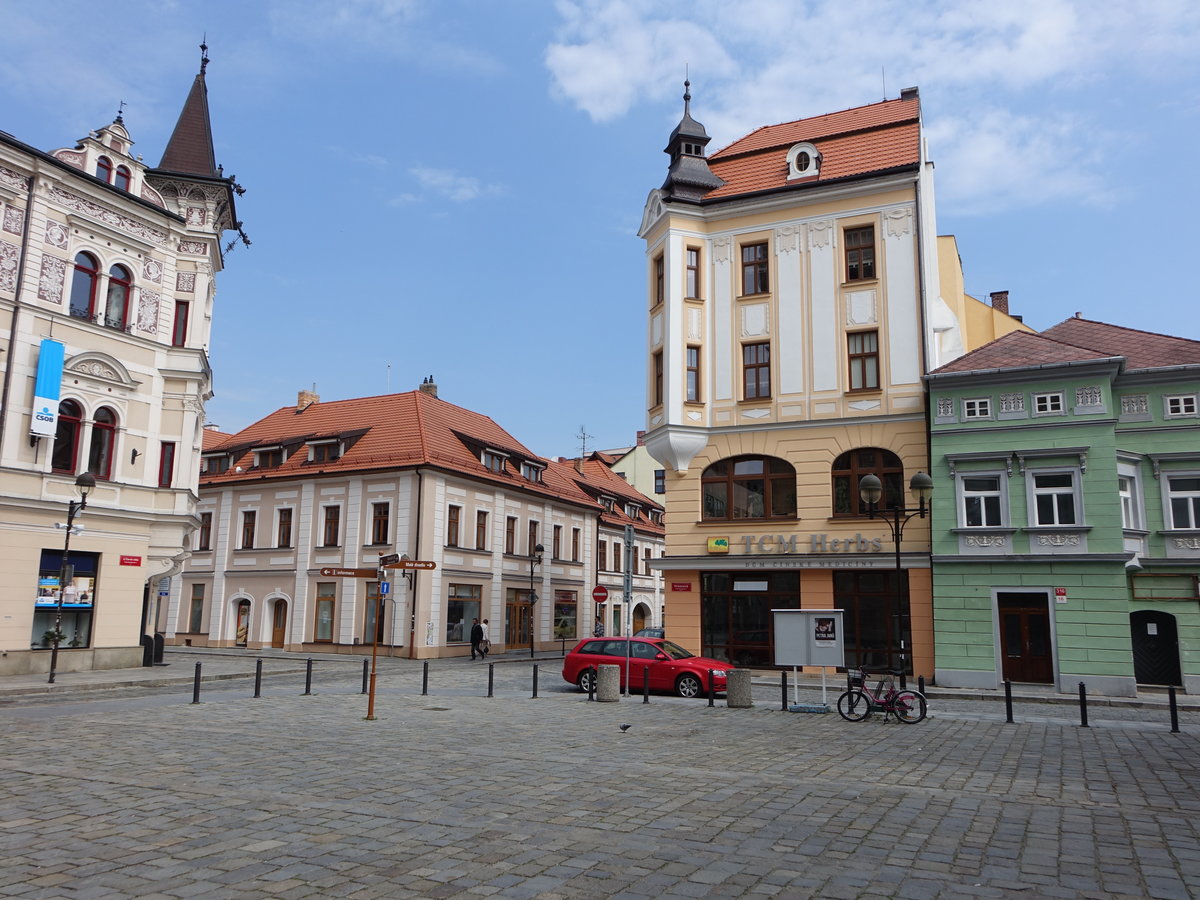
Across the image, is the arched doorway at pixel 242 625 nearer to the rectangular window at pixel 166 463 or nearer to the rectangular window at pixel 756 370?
the rectangular window at pixel 166 463

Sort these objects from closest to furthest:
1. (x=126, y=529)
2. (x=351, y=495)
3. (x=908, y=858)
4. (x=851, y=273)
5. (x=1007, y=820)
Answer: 1. (x=908, y=858)
2. (x=1007, y=820)
3. (x=126, y=529)
4. (x=851, y=273)
5. (x=351, y=495)

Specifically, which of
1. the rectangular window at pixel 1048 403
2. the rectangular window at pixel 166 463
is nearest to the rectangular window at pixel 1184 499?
the rectangular window at pixel 1048 403

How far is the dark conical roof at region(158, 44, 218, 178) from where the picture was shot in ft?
99.8

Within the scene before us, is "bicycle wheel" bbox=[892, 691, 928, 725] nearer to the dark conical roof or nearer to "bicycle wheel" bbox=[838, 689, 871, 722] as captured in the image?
"bicycle wheel" bbox=[838, 689, 871, 722]

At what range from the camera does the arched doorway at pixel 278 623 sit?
40.4 m

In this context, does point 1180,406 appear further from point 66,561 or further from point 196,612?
point 196,612

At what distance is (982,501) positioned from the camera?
25.2 metres

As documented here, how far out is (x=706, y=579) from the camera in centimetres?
2895

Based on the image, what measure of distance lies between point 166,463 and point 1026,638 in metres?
26.5

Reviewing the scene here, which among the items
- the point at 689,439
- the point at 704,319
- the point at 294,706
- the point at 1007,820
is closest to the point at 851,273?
the point at 704,319

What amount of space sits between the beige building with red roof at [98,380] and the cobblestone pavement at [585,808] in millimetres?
10232

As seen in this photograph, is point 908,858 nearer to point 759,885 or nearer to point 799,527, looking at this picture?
point 759,885

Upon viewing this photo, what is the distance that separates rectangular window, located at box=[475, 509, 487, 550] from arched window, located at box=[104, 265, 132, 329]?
→ 1812cm

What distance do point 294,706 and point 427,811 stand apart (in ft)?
35.3
